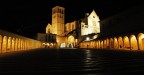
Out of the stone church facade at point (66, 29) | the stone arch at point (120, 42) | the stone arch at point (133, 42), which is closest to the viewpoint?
the stone arch at point (133, 42)

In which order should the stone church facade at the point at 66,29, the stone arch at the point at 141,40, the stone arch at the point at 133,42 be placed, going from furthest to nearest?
the stone church facade at the point at 66,29 < the stone arch at the point at 133,42 < the stone arch at the point at 141,40

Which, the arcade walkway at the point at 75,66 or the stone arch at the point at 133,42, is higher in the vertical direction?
the stone arch at the point at 133,42

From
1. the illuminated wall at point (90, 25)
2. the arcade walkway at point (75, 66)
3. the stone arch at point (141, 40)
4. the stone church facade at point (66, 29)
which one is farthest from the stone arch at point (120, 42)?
the illuminated wall at point (90, 25)

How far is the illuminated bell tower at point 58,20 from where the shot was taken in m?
76.1

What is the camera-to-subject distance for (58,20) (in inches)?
3031

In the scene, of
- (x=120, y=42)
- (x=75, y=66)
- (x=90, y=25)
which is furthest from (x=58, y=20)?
(x=75, y=66)

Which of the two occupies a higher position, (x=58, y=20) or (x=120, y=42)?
(x=58, y=20)

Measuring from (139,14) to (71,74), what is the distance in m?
25.4

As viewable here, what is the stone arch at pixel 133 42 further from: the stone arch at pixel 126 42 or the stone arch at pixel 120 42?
the stone arch at pixel 120 42

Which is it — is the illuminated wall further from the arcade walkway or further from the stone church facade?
the arcade walkway

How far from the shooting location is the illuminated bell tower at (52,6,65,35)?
76.1 metres

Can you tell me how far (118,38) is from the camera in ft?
93.2

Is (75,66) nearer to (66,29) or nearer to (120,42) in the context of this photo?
(120,42)

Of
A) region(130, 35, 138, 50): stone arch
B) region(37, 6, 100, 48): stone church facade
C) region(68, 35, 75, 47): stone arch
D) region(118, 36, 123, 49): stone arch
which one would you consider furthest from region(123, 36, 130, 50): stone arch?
region(68, 35, 75, 47): stone arch
